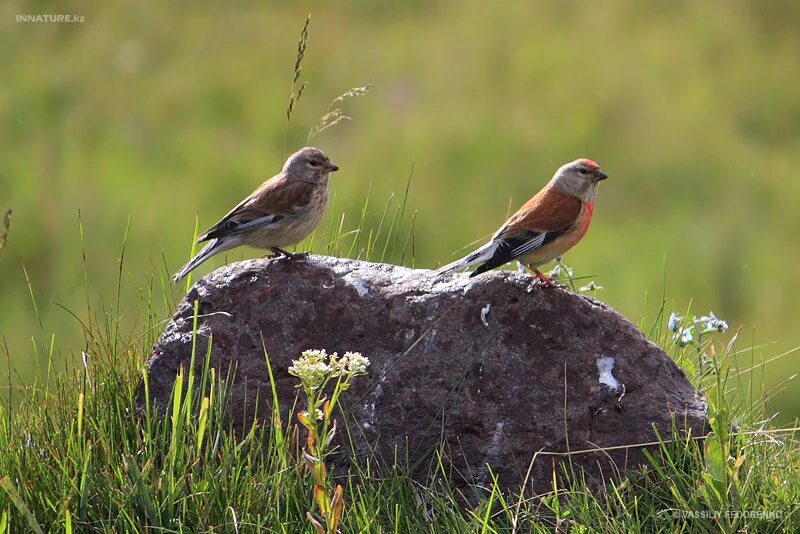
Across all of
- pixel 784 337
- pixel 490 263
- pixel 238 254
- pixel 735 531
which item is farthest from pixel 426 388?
pixel 784 337

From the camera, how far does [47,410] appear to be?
4.40m

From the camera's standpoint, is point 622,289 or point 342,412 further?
point 622,289

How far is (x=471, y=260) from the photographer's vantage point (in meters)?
4.53

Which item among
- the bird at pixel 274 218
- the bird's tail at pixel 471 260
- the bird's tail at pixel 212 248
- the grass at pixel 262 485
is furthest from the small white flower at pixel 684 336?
the bird's tail at pixel 212 248

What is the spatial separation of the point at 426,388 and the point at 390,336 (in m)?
0.26

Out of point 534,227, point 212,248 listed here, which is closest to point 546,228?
point 534,227

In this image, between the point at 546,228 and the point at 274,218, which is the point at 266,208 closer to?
the point at 274,218

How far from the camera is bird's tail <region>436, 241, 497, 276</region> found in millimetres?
4480

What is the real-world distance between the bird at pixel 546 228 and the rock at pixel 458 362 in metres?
0.09

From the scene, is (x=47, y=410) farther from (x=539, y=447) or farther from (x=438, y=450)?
(x=539, y=447)

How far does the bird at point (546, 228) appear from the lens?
15.0 feet

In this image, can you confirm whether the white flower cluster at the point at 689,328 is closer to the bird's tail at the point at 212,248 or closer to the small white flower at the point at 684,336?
the small white flower at the point at 684,336

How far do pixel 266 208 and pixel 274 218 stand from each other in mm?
83

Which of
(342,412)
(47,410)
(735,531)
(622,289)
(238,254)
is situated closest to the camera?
(735,531)
